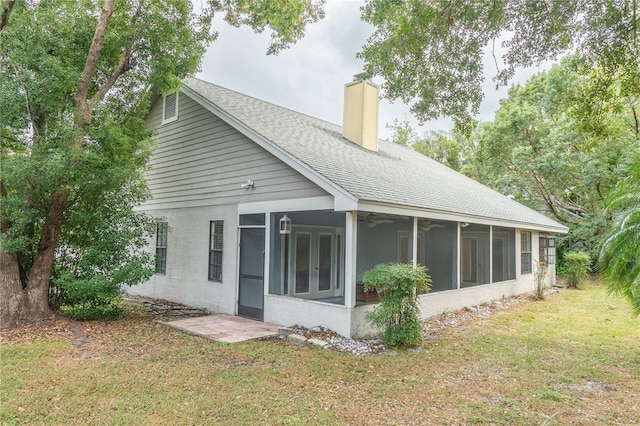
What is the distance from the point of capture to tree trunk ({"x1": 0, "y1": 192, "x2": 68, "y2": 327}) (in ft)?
23.3

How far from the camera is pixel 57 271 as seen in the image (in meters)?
8.00

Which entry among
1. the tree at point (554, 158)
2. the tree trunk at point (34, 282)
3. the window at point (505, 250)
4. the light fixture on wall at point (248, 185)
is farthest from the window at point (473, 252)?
the tree trunk at point (34, 282)

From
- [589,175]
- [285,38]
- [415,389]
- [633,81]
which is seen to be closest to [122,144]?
[285,38]

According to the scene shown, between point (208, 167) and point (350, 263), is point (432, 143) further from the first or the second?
point (350, 263)

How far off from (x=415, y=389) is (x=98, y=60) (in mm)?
8086

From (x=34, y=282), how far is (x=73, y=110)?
3203mm

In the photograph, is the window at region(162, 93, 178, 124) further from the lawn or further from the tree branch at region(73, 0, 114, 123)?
the lawn

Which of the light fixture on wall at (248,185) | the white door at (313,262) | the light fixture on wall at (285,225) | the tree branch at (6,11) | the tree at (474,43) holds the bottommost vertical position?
the white door at (313,262)

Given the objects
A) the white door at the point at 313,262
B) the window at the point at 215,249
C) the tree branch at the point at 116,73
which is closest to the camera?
the tree branch at the point at 116,73

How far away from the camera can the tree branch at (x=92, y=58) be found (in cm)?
749

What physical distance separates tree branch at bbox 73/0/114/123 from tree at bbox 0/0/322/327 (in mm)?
19

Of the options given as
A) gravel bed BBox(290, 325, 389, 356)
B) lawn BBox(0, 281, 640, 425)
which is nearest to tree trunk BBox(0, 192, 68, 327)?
lawn BBox(0, 281, 640, 425)

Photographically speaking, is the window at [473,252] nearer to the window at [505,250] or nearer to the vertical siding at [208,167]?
the window at [505,250]

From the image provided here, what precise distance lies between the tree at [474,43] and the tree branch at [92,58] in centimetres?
483
